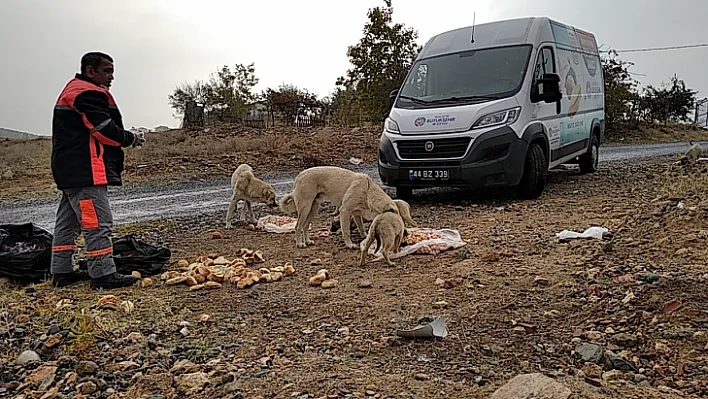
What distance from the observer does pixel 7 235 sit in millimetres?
6090

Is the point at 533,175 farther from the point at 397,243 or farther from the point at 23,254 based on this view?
the point at 23,254

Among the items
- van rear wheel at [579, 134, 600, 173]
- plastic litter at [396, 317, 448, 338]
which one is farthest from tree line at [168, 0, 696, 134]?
plastic litter at [396, 317, 448, 338]

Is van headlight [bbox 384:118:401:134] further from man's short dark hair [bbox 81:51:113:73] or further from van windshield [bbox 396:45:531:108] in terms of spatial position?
man's short dark hair [bbox 81:51:113:73]

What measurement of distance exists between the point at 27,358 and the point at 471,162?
6.61 meters

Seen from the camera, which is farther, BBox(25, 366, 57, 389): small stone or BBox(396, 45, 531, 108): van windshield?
BBox(396, 45, 531, 108): van windshield

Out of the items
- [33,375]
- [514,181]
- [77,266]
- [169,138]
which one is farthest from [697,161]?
[169,138]

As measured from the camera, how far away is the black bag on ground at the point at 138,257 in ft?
18.9

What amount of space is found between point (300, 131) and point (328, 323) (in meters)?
20.2

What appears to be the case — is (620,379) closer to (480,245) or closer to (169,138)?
(480,245)

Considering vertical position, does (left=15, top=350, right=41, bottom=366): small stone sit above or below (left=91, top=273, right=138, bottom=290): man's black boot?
below

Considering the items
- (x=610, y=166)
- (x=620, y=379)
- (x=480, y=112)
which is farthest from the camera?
(x=610, y=166)

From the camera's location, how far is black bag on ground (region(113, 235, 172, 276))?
227 inches

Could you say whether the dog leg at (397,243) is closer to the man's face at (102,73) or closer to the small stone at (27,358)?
the man's face at (102,73)

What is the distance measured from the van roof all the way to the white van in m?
0.02
